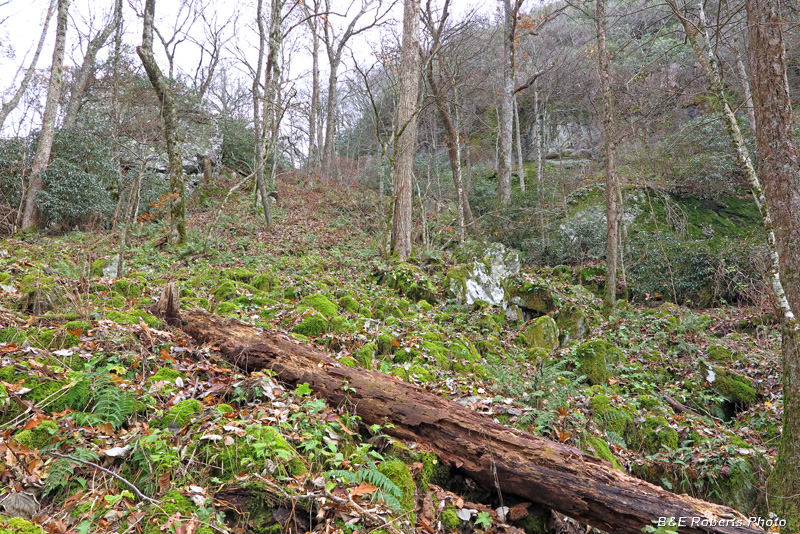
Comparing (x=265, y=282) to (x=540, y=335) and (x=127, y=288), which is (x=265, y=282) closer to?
(x=127, y=288)

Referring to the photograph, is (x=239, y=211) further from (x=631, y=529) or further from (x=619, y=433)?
(x=631, y=529)

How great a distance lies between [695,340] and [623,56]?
722 inches

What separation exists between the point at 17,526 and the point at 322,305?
460cm

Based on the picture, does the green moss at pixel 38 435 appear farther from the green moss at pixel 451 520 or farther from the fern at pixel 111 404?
the green moss at pixel 451 520

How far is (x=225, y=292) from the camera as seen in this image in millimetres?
7109

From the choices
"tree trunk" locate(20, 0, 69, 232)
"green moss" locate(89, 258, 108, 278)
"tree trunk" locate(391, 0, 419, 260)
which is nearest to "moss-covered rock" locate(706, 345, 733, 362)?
"tree trunk" locate(391, 0, 419, 260)

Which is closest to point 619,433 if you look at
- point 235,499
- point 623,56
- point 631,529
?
point 631,529

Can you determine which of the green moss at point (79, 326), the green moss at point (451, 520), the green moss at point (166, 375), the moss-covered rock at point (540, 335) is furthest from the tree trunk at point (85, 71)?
the green moss at point (451, 520)

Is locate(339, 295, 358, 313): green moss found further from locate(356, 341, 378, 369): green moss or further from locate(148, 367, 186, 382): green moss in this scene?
locate(148, 367, 186, 382): green moss

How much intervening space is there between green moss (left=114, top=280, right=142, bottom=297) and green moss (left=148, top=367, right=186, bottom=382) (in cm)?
307

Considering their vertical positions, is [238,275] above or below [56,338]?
above

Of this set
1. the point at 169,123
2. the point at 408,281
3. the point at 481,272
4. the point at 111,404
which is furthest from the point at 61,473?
the point at 169,123

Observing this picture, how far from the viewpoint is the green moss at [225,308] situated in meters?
6.05

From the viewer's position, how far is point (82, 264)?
5855mm
